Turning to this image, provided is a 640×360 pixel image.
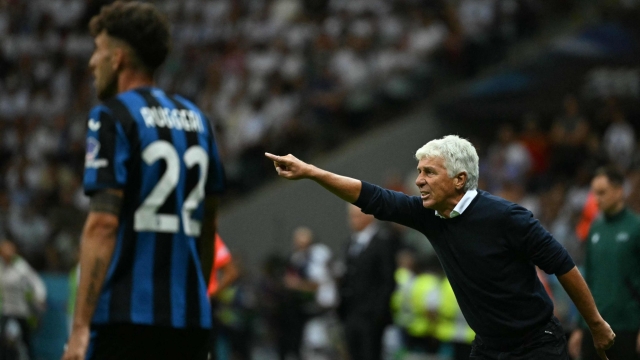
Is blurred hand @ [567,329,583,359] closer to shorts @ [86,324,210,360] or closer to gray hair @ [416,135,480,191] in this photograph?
gray hair @ [416,135,480,191]

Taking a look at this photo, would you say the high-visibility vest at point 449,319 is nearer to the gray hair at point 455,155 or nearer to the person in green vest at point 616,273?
the person in green vest at point 616,273

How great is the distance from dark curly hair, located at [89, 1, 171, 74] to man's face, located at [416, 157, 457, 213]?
4.98ft

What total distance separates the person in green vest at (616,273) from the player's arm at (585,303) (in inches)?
70.1

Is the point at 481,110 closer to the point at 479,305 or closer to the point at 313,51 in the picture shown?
the point at 313,51

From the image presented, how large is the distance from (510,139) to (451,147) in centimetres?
1080

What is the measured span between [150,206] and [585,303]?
92.4 inches

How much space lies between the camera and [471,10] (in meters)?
17.6

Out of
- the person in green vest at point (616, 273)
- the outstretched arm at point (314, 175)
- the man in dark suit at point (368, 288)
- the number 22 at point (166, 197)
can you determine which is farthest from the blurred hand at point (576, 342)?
the number 22 at point (166, 197)

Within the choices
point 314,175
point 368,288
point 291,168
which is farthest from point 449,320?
point 291,168

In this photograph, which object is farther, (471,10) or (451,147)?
(471,10)

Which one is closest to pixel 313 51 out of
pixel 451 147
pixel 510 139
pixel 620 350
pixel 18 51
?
pixel 510 139

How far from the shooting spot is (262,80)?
19.2 metres

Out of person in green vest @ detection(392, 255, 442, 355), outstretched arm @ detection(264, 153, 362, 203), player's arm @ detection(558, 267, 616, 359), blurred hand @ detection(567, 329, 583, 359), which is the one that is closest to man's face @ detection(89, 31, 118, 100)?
outstretched arm @ detection(264, 153, 362, 203)

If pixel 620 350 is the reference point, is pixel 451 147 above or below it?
above
